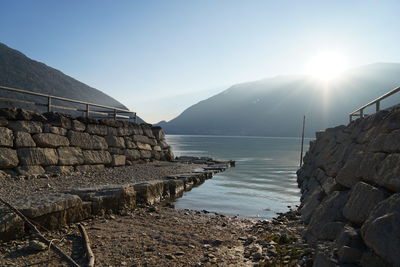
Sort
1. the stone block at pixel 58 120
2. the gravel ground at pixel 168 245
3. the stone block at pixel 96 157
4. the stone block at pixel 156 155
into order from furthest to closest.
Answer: the stone block at pixel 156 155, the stone block at pixel 96 157, the stone block at pixel 58 120, the gravel ground at pixel 168 245

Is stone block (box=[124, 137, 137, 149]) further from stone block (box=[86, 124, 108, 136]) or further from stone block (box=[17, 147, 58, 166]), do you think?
stone block (box=[17, 147, 58, 166])

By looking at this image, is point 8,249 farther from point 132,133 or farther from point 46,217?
point 132,133

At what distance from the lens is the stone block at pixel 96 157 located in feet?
46.2

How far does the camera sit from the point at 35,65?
359ft

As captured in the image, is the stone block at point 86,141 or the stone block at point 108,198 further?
the stone block at point 86,141

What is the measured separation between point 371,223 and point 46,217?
5958 mm

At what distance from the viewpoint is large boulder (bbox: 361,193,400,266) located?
3.42 metres

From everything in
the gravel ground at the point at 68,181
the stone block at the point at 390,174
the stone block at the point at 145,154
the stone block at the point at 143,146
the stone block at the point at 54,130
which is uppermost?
the stone block at the point at 54,130

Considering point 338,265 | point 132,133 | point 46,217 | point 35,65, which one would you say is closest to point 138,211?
point 46,217

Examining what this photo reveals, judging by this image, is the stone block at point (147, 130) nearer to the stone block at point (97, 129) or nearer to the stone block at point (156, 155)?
the stone block at point (156, 155)

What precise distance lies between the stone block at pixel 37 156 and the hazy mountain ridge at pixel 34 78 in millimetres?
83561

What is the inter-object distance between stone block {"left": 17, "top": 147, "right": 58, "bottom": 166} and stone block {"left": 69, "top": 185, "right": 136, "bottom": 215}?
3791mm

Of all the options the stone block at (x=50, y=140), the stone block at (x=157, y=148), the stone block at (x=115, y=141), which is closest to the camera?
the stone block at (x=50, y=140)

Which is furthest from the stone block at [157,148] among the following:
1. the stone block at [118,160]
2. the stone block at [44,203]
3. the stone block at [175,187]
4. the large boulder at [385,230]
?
the large boulder at [385,230]
